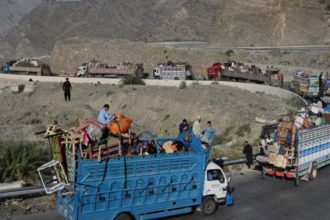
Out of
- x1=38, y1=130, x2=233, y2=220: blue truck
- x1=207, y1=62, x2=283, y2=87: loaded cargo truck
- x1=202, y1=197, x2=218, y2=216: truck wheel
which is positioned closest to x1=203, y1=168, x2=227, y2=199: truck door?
x1=38, y1=130, x2=233, y2=220: blue truck

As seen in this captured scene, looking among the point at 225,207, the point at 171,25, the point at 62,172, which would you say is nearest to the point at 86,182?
the point at 62,172

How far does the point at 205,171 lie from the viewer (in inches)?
629

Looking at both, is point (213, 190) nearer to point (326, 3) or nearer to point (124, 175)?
point (124, 175)

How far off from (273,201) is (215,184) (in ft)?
9.31

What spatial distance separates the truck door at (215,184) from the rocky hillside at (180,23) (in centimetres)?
7859

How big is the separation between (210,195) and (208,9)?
461ft

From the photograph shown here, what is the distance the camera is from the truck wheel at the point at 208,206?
52.8 ft

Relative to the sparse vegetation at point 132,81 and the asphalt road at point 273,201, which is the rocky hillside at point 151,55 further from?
the asphalt road at point 273,201

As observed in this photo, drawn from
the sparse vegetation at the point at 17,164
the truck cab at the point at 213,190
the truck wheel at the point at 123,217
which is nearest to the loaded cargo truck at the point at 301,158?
the truck cab at the point at 213,190

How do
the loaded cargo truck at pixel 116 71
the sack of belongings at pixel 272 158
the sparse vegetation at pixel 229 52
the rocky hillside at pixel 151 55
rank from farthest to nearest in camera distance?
the sparse vegetation at pixel 229 52 < the rocky hillside at pixel 151 55 < the loaded cargo truck at pixel 116 71 < the sack of belongings at pixel 272 158

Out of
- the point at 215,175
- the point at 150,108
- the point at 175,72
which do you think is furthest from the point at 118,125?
the point at 175,72

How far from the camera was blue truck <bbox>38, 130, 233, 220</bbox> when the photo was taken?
13469 mm

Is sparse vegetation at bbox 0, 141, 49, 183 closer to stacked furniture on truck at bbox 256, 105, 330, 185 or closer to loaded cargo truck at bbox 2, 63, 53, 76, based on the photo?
stacked furniture on truck at bbox 256, 105, 330, 185

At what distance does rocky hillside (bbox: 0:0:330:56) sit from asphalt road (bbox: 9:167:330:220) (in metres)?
74.5
